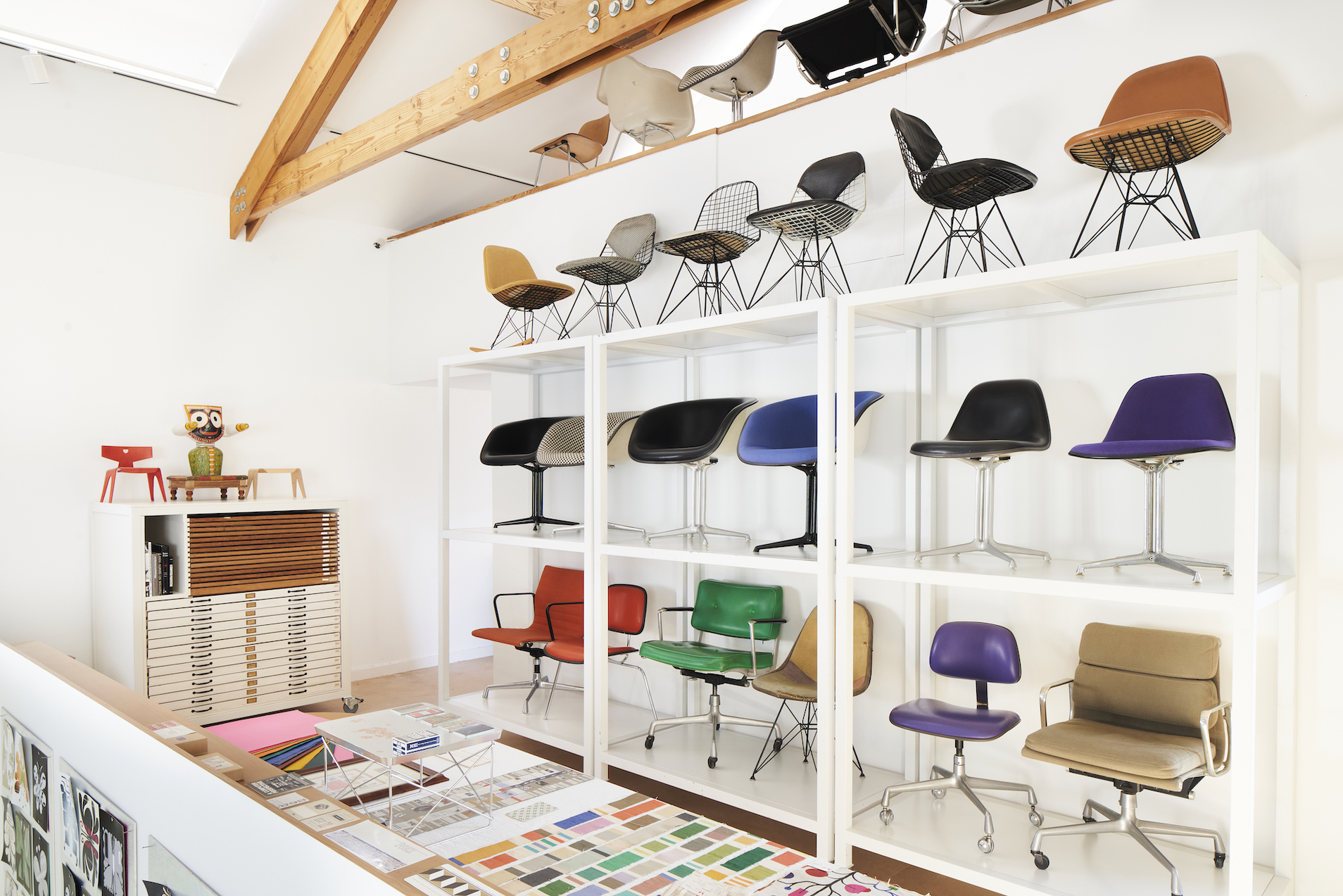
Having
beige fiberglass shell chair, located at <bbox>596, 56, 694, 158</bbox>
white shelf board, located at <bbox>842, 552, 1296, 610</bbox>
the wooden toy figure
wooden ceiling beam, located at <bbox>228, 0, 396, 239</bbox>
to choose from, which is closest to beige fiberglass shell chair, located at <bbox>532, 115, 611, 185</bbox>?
beige fiberglass shell chair, located at <bbox>596, 56, 694, 158</bbox>

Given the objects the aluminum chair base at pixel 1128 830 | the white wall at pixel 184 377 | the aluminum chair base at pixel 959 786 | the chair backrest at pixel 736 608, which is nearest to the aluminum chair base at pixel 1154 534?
the aluminum chair base at pixel 1128 830

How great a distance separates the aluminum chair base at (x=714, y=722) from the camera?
390 centimetres

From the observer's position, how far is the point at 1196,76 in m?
2.78

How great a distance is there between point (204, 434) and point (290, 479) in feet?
2.40

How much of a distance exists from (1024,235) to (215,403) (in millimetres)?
5055

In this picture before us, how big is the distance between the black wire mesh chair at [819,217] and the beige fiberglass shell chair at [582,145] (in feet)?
7.41

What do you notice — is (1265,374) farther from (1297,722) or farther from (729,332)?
(729,332)

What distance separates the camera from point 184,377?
5.70 metres

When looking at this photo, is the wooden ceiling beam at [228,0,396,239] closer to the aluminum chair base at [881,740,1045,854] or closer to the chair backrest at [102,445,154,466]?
the chair backrest at [102,445,154,466]

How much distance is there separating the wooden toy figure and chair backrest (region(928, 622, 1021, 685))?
14.6ft

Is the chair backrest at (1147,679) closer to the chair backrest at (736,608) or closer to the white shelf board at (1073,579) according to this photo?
the white shelf board at (1073,579)

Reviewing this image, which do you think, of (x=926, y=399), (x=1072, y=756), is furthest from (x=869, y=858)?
(x=926, y=399)

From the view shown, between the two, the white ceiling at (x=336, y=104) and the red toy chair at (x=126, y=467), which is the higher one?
the white ceiling at (x=336, y=104)

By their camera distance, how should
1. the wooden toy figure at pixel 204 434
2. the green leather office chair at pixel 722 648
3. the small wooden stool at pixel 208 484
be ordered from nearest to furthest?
1. the green leather office chair at pixel 722 648
2. the small wooden stool at pixel 208 484
3. the wooden toy figure at pixel 204 434
